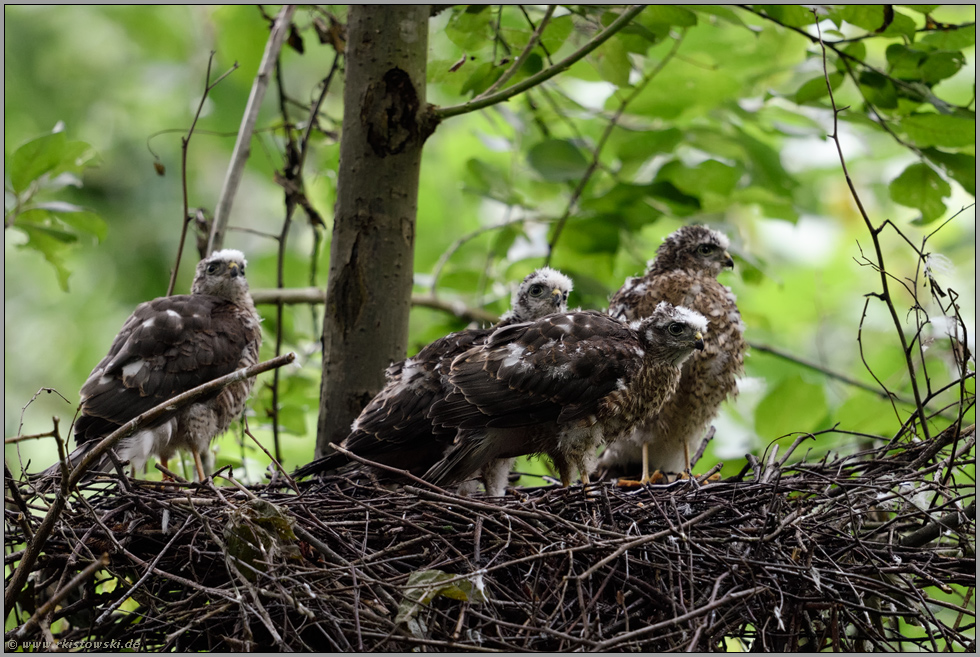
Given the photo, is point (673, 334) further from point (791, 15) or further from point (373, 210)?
point (791, 15)

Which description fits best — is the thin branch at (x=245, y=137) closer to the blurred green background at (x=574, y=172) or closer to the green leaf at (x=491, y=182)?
the blurred green background at (x=574, y=172)

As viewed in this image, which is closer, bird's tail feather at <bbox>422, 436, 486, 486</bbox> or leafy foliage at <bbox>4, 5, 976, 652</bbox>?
bird's tail feather at <bbox>422, 436, 486, 486</bbox>

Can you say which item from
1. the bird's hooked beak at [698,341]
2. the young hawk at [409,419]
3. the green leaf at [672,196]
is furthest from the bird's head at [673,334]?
the green leaf at [672,196]

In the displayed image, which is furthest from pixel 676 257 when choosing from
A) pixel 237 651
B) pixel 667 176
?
pixel 237 651

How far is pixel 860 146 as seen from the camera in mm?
5520

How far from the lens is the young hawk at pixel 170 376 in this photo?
3486 millimetres

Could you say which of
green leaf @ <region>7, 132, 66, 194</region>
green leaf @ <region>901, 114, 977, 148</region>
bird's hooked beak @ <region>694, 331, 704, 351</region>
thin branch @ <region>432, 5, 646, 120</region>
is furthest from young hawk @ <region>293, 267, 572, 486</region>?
green leaf @ <region>901, 114, 977, 148</region>

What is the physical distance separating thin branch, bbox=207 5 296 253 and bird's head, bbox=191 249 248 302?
0.10 metres

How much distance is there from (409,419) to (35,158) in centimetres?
202

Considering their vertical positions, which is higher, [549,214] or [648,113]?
[648,113]

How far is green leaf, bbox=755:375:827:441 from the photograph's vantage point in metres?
3.95

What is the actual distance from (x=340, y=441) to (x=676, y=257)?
200 centimetres

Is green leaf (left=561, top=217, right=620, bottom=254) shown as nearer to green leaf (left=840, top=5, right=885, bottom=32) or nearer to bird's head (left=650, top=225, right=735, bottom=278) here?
bird's head (left=650, top=225, right=735, bottom=278)

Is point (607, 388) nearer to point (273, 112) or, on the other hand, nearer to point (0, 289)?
point (0, 289)
